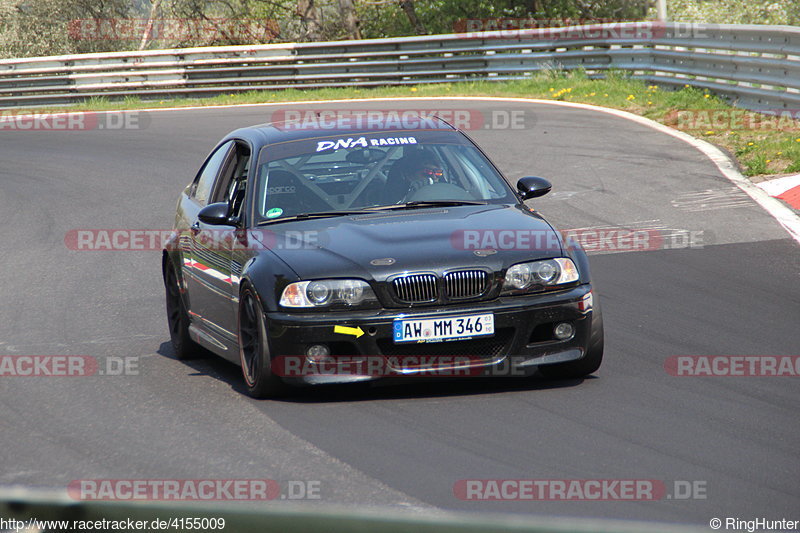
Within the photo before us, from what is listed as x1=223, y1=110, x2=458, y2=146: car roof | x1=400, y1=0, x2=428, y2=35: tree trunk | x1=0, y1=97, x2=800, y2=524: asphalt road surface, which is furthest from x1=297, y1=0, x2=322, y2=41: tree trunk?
x1=223, y1=110, x2=458, y2=146: car roof

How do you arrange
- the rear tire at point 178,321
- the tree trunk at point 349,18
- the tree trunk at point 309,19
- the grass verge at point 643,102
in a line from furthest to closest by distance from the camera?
the tree trunk at point 349,18, the tree trunk at point 309,19, the grass verge at point 643,102, the rear tire at point 178,321

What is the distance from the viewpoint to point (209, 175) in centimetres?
848

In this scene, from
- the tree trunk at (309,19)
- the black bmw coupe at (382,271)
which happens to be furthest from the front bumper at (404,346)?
the tree trunk at (309,19)

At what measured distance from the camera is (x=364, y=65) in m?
28.3

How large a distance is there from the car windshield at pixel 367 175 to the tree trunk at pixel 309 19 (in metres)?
28.0

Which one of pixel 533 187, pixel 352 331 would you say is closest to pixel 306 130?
pixel 533 187

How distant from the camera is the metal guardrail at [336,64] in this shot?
24.6 m

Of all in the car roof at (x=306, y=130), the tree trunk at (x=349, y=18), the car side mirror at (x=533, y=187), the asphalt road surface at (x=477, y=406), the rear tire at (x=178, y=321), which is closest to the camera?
the asphalt road surface at (x=477, y=406)

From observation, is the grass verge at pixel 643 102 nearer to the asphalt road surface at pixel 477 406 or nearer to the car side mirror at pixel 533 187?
the asphalt road surface at pixel 477 406

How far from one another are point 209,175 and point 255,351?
2.22m

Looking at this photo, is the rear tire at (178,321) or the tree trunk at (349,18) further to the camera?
the tree trunk at (349,18)

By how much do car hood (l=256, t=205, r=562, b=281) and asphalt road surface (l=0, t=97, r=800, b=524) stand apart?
2.32ft

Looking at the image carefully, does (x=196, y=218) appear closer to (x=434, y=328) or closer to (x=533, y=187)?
(x=533, y=187)

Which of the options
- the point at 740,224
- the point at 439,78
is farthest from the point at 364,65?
the point at 740,224
